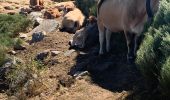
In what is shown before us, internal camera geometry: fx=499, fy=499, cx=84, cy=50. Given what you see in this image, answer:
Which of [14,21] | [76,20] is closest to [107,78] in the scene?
[76,20]

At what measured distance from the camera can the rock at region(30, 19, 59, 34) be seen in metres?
14.7

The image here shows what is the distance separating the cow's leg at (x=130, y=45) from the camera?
10.5 metres

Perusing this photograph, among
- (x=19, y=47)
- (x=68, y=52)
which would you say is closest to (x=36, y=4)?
(x=19, y=47)

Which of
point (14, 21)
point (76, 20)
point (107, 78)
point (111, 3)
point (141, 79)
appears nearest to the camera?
point (141, 79)

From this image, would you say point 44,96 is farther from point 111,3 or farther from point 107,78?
point 111,3

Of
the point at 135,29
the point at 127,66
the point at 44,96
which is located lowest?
the point at 44,96

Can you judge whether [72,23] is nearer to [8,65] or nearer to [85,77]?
[8,65]

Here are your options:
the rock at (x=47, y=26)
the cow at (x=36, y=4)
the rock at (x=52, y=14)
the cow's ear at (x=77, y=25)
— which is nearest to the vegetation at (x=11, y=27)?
the rock at (x=47, y=26)

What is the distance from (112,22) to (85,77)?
1.66 metres

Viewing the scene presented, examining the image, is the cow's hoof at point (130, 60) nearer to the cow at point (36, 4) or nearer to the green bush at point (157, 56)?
the green bush at point (157, 56)

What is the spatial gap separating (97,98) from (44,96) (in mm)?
1533

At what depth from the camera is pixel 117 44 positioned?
39.5 feet

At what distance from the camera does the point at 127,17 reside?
1034cm

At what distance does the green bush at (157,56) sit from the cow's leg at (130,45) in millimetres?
1953
